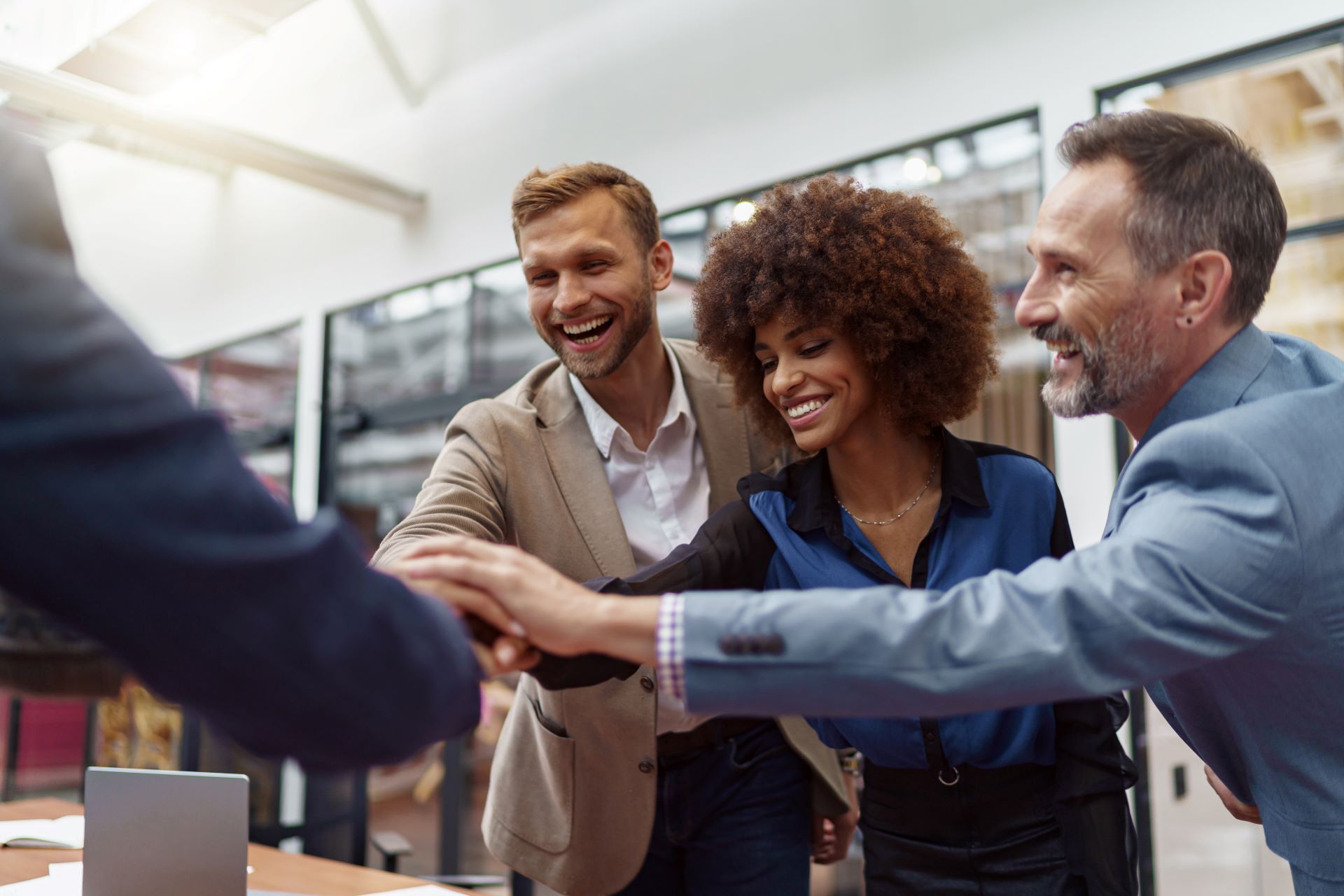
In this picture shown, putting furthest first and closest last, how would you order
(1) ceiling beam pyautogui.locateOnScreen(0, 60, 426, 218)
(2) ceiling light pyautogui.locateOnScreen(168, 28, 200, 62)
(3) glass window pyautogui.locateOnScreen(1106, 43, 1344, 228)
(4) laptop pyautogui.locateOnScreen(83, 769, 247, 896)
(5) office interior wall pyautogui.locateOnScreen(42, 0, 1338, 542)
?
(1) ceiling beam pyautogui.locateOnScreen(0, 60, 426, 218)
(2) ceiling light pyautogui.locateOnScreen(168, 28, 200, 62)
(5) office interior wall pyautogui.locateOnScreen(42, 0, 1338, 542)
(3) glass window pyautogui.locateOnScreen(1106, 43, 1344, 228)
(4) laptop pyautogui.locateOnScreen(83, 769, 247, 896)

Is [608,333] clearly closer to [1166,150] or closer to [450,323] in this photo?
[1166,150]

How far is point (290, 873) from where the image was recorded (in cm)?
242

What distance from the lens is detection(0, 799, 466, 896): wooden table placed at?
2.26 metres

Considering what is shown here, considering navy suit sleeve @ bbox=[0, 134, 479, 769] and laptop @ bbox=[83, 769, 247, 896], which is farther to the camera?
laptop @ bbox=[83, 769, 247, 896]

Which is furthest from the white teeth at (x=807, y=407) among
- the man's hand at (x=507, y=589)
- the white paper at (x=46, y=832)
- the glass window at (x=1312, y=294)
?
the glass window at (x=1312, y=294)

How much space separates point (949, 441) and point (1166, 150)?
0.59 metres

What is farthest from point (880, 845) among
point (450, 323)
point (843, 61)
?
point (450, 323)

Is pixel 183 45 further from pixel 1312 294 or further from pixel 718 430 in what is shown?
pixel 1312 294

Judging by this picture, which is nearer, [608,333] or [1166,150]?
[1166,150]

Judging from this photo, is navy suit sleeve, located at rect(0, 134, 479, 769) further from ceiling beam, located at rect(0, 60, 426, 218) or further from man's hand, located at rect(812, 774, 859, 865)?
ceiling beam, located at rect(0, 60, 426, 218)

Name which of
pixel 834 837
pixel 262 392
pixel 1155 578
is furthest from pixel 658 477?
pixel 262 392

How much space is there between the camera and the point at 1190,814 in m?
3.63

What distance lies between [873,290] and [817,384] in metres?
0.21

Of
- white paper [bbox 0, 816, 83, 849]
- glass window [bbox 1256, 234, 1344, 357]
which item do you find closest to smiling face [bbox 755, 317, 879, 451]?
white paper [bbox 0, 816, 83, 849]
